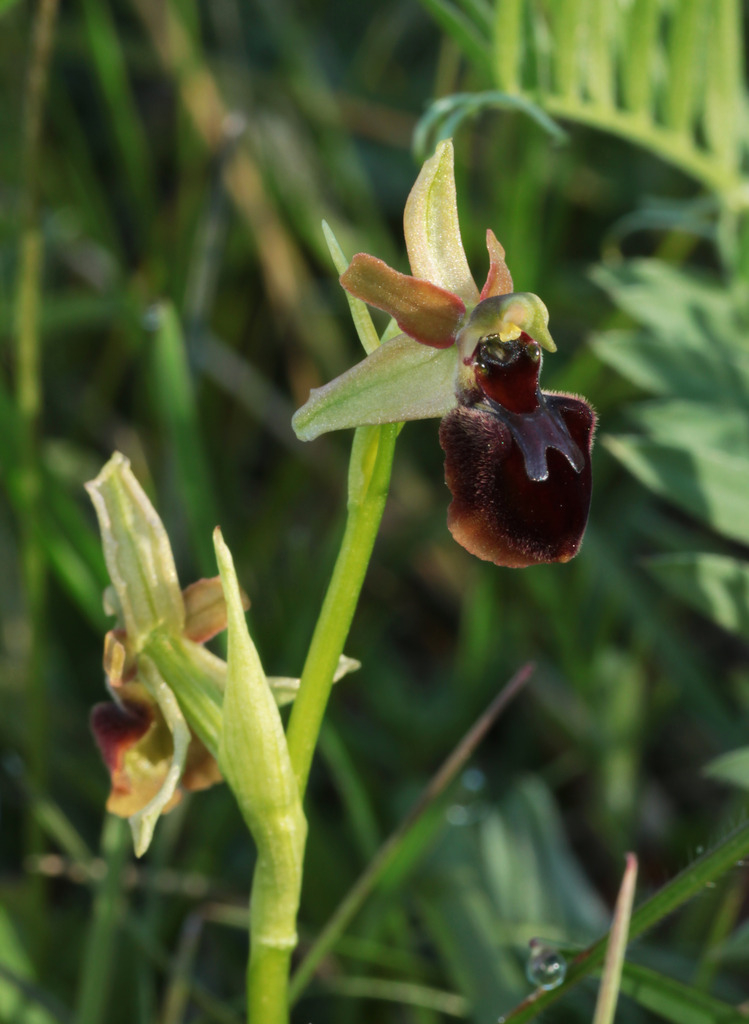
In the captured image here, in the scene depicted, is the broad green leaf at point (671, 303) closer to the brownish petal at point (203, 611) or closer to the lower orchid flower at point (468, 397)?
the lower orchid flower at point (468, 397)

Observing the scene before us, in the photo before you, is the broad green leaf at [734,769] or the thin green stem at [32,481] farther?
the thin green stem at [32,481]

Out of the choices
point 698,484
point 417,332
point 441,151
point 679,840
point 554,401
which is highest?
point 441,151

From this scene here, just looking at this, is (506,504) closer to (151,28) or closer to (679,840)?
(679,840)

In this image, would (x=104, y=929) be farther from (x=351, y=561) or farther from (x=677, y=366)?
(x=677, y=366)

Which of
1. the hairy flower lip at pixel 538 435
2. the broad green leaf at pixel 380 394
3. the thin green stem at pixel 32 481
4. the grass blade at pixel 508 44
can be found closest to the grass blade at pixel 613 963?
the hairy flower lip at pixel 538 435

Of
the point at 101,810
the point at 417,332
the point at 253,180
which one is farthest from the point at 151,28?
the point at 417,332

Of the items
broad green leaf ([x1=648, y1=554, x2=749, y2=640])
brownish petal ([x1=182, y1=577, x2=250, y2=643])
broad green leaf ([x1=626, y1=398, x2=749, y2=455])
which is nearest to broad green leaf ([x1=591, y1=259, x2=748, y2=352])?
broad green leaf ([x1=626, y1=398, x2=749, y2=455])

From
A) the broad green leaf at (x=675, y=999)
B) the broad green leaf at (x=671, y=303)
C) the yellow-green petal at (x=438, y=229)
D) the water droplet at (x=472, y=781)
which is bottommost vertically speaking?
the water droplet at (x=472, y=781)
